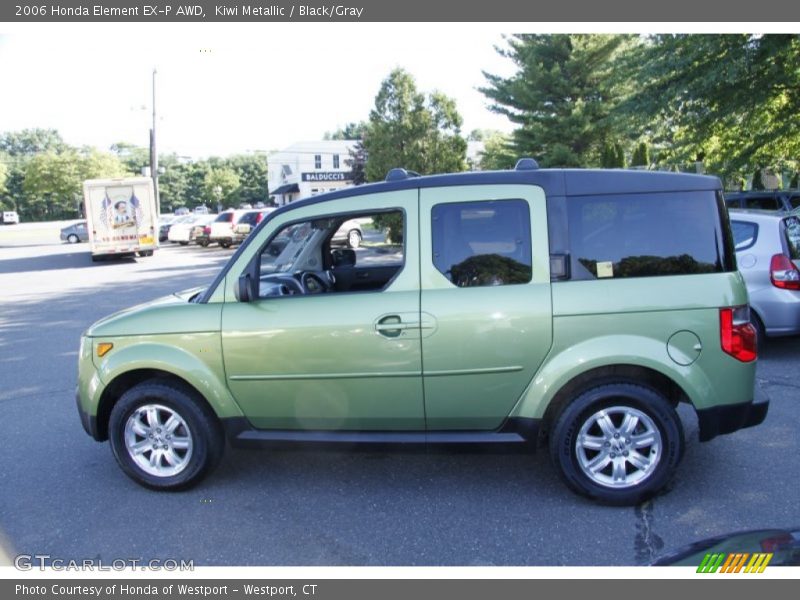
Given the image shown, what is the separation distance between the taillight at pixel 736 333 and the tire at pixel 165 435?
316 cm

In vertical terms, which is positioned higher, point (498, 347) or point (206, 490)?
point (498, 347)

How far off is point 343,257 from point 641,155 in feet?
66.0

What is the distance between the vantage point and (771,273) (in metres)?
6.09

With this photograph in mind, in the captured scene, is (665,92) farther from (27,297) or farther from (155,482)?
(27,297)

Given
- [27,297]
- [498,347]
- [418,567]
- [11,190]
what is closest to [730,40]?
[498,347]

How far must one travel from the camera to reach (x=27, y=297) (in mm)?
13531

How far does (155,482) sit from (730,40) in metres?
12.3

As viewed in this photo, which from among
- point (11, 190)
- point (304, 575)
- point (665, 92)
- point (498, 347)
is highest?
point (11, 190)

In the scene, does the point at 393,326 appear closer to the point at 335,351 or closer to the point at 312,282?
the point at 335,351

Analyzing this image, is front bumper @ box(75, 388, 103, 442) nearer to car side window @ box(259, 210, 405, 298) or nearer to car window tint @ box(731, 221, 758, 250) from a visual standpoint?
car side window @ box(259, 210, 405, 298)

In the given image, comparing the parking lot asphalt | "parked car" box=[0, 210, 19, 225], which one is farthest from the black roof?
"parked car" box=[0, 210, 19, 225]

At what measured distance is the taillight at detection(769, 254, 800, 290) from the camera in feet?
19.9

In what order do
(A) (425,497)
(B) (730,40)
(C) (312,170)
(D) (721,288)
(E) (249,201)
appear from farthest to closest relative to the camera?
(E) (249,201), (C) (312,170), (B) (730,40), (A) (425,497), (D) (721,288)

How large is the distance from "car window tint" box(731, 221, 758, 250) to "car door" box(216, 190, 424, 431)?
436cm
